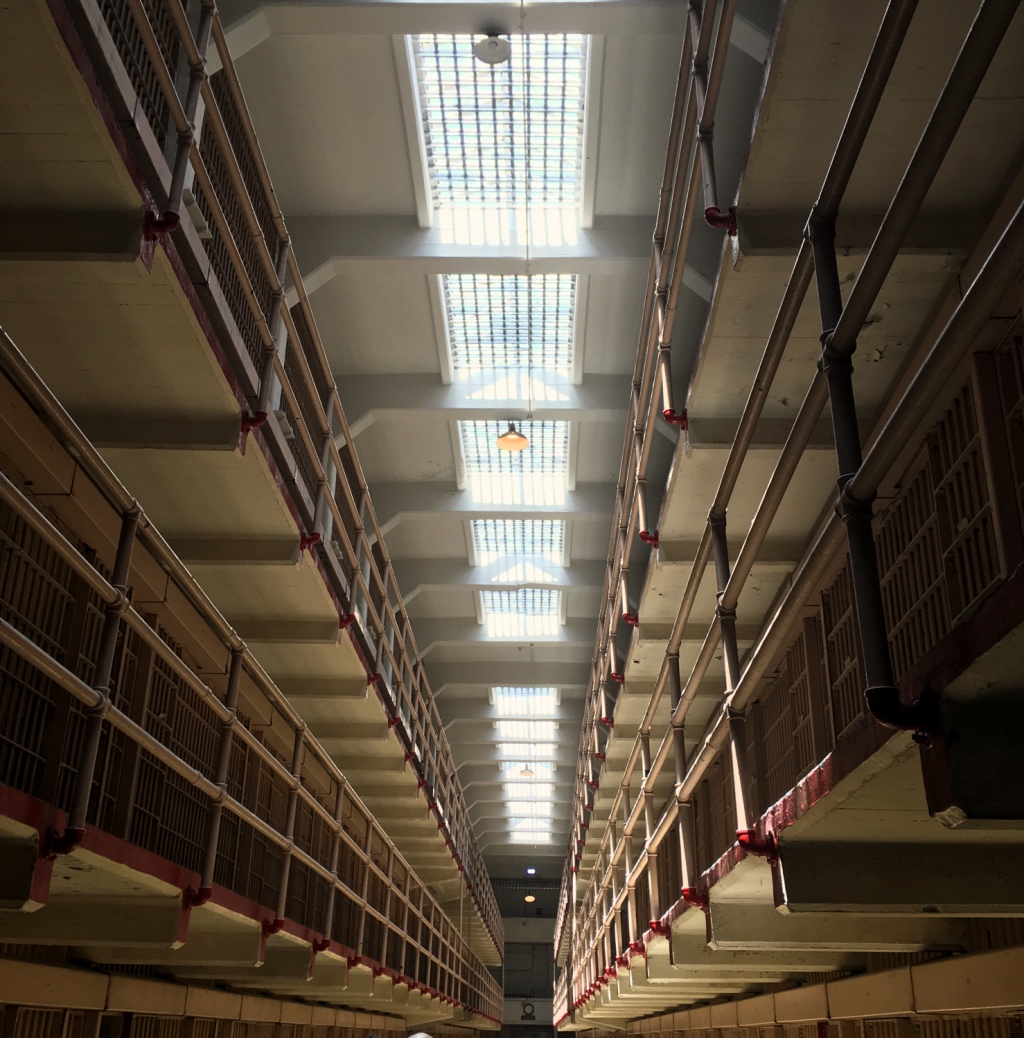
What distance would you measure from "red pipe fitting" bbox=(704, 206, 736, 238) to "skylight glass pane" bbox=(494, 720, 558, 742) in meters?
17.9

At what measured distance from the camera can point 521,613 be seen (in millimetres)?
17609

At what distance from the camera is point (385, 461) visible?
13531 millimetres

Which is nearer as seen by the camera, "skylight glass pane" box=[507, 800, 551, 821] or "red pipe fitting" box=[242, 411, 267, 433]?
"red pipe fitting" box=[242, 411, 267, 433]

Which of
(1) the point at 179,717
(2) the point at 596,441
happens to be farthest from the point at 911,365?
(2) the point at 596,441

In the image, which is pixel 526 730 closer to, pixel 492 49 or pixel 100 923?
pixel 492 49

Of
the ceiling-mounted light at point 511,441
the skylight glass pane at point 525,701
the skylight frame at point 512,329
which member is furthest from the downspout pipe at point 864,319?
the skylight glass pane at point 525,701

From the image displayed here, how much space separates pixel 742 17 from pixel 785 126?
3.33 m

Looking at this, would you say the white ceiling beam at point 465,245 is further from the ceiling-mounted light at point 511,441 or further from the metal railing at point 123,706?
the metal railing at point 123,706

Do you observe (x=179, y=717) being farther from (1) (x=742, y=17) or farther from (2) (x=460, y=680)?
(2) (x=460, y=680)

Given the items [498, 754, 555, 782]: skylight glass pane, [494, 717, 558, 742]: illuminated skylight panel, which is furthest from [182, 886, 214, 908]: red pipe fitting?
[498, 754, 555, 782]: skylight glass pane

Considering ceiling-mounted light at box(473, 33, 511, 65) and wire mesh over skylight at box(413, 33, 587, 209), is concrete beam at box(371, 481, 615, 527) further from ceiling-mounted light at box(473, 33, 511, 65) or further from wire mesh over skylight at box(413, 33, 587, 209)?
ceiling-mounted light at box(473, 33, 511, 65)

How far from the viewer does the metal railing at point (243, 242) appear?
494 centimetres

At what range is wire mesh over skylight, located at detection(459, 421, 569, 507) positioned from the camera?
42.2 ft

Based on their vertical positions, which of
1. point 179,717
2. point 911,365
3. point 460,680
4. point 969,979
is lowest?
point 969,979
